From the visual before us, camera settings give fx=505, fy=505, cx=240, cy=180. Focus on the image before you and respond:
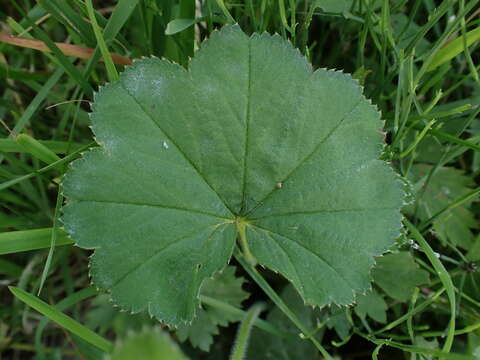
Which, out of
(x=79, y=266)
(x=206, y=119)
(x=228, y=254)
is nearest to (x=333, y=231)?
(x=228, y=254)

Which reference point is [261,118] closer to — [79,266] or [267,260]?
[267,260]

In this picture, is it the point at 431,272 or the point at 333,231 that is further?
the point at 431,272

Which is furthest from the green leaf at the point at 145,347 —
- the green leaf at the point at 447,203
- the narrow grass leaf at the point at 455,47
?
the narrow grass leaf at the point at 455,47

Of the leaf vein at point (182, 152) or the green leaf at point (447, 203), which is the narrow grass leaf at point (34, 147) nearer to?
the leaf vein at point (182, 152)

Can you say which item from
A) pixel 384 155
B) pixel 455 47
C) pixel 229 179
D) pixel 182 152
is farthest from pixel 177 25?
pixel 455 47

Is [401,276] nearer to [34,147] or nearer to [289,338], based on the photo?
[289,338]
